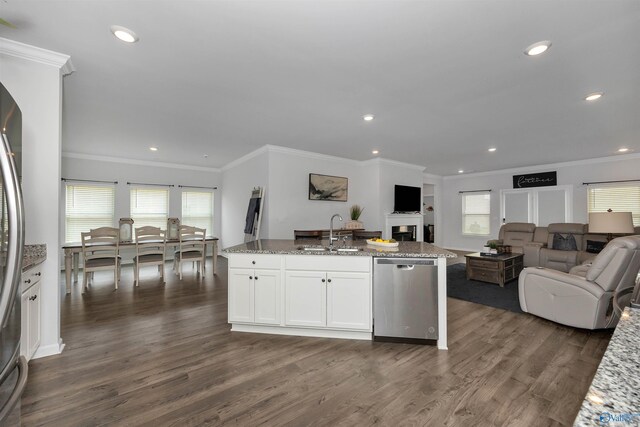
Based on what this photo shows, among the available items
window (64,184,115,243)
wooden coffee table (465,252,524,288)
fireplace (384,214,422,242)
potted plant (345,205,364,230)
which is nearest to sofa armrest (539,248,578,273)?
wooden coffee table (465,252,524,288)

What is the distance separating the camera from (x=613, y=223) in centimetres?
449

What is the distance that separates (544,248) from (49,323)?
809cm

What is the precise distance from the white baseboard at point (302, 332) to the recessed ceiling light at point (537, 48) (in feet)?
9.38

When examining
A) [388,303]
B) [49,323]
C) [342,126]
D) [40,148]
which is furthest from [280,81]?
[49,323]

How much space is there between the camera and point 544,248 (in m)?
6.05

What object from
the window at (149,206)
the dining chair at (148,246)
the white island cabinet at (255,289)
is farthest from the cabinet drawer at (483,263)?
the window at (149,206)

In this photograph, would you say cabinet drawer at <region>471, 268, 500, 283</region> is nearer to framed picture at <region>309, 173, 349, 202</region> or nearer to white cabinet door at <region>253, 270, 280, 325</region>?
framed picture at <region>309, 173, 349, 202</region>

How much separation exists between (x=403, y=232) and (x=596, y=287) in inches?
171

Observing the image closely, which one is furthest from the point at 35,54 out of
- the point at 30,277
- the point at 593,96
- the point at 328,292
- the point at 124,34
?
the point at 593,96

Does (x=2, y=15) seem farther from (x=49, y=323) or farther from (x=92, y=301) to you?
(x=92, y=301)

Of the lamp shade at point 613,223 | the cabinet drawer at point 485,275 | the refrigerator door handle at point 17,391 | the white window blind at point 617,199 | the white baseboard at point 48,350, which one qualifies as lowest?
the white baseboard at point 48,350

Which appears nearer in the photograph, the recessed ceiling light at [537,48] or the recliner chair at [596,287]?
the recessed ceiling light at [537,48]

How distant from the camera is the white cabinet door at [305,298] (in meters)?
2.85

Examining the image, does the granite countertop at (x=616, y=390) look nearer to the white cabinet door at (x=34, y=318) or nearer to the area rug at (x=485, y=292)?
the white cabinet door at (x=34, y=318)
